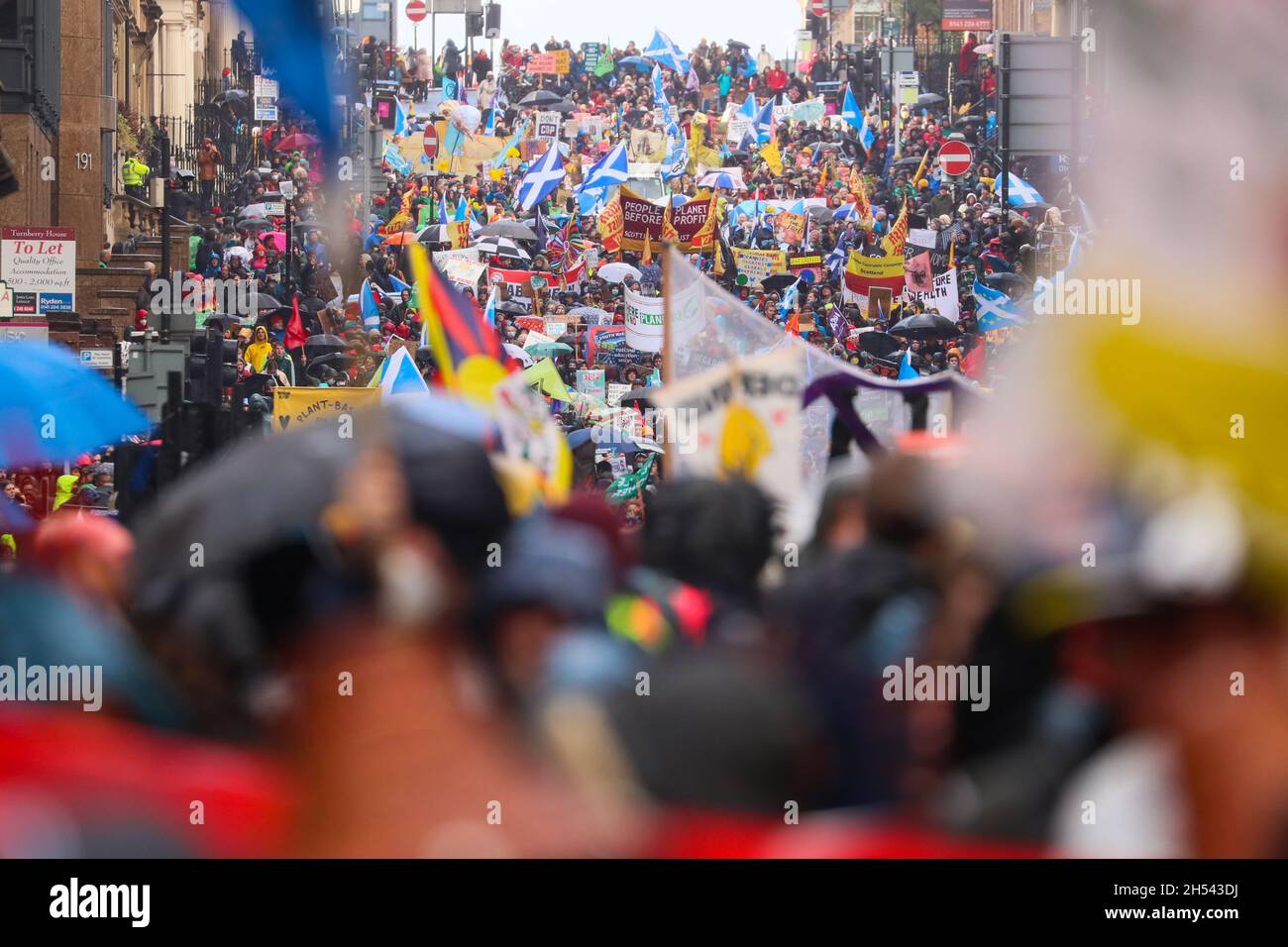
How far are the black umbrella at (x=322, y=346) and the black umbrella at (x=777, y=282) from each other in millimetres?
7334

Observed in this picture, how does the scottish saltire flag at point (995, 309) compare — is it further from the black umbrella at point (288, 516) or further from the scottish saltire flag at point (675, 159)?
the scottish saltire flag at point (675, 159)

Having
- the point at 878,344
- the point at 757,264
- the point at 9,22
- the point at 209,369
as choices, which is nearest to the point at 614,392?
the point at 878,344

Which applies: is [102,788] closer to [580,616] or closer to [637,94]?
[580,616]

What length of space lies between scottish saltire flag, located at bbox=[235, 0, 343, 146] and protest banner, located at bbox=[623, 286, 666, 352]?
613 inches

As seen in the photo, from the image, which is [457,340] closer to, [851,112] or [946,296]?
[946,296]

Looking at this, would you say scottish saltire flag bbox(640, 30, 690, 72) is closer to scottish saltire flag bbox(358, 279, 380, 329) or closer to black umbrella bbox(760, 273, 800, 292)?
black umbrella bbox(760, 273, 800, 292)

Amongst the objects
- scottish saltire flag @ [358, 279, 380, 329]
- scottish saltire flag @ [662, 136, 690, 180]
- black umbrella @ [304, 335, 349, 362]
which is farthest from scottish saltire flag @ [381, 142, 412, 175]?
black umbrella @ [304, 335, 349, 362]

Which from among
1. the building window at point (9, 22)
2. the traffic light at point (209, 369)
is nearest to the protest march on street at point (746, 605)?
the traffic light at point (209, 369)

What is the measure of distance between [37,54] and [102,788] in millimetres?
24107

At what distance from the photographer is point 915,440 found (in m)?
4.36

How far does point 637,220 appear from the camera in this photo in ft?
78.5

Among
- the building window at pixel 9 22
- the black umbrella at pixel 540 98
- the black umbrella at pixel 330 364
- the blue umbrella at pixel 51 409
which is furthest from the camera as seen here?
the black umbrella at pixel 540 98

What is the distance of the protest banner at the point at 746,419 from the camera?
17.5 ft
